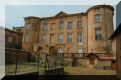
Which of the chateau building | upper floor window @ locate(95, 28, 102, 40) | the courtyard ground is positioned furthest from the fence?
upper floor window @ locate(95, 28, 102, 40)

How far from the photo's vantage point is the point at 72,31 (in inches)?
1759

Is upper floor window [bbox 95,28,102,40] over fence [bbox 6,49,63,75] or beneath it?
over

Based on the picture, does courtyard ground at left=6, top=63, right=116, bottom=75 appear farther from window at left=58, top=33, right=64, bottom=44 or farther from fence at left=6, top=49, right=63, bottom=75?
window at left=58, top=33, right=64, bottom=44

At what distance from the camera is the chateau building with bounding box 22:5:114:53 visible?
40.1 metres

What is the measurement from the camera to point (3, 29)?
146ft

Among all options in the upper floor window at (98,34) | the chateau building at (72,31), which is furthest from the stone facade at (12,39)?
the upper floor window at (98,34)

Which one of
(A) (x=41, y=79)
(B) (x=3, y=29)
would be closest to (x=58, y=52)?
(B) (x=3, y=29)

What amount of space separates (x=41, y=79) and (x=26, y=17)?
35720 mm

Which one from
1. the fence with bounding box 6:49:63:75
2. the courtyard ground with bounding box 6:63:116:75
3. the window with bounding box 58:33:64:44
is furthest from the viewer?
the window with bounding box 58:33:64:44

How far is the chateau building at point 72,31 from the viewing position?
4006cm

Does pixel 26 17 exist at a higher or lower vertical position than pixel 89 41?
higher

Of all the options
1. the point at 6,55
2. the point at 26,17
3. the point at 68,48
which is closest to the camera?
the point at 6,55

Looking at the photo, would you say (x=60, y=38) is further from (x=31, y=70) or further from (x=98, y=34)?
(x=31, y=70)

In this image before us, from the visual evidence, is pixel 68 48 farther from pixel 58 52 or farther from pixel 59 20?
pixel 59 20
